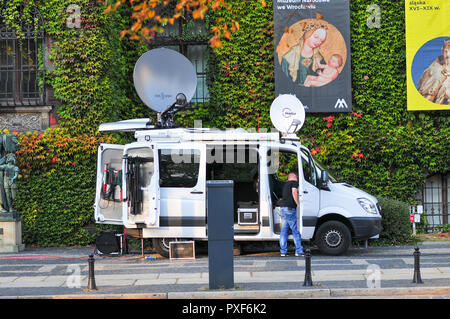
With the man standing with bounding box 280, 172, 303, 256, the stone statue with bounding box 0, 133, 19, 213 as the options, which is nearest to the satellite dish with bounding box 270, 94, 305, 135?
the man standing with bounding box 280, 172, 303, 256

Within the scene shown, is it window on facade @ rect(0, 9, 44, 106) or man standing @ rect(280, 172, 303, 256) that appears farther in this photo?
window on facade @ rect(0, 9, 44, 106)

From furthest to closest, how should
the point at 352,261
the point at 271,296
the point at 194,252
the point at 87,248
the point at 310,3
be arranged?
the point at 310,3
the point at 87,248
the point at 194,252
the point at 352,261
the point at 271,296

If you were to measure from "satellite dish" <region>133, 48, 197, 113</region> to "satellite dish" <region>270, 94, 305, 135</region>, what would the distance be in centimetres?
243

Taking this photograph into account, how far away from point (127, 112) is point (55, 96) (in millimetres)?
2356

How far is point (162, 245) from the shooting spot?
51.7ft

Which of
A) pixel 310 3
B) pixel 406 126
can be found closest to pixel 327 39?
pixel 310 3

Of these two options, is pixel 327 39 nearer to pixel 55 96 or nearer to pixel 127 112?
pixel 127 112

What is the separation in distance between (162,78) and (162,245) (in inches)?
171

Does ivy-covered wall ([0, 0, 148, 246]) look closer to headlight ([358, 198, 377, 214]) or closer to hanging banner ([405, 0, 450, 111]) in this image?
headlight ([358, 198, 377, 214])

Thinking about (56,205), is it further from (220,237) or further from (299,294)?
(299,294)

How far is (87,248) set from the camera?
1848 centimetres

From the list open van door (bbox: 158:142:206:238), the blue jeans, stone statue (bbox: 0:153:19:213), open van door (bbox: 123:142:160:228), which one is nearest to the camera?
the blue jeans

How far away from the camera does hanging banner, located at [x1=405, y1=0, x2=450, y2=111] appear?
19.8 meters

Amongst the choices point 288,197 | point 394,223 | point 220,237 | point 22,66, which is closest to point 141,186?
point 288,197
